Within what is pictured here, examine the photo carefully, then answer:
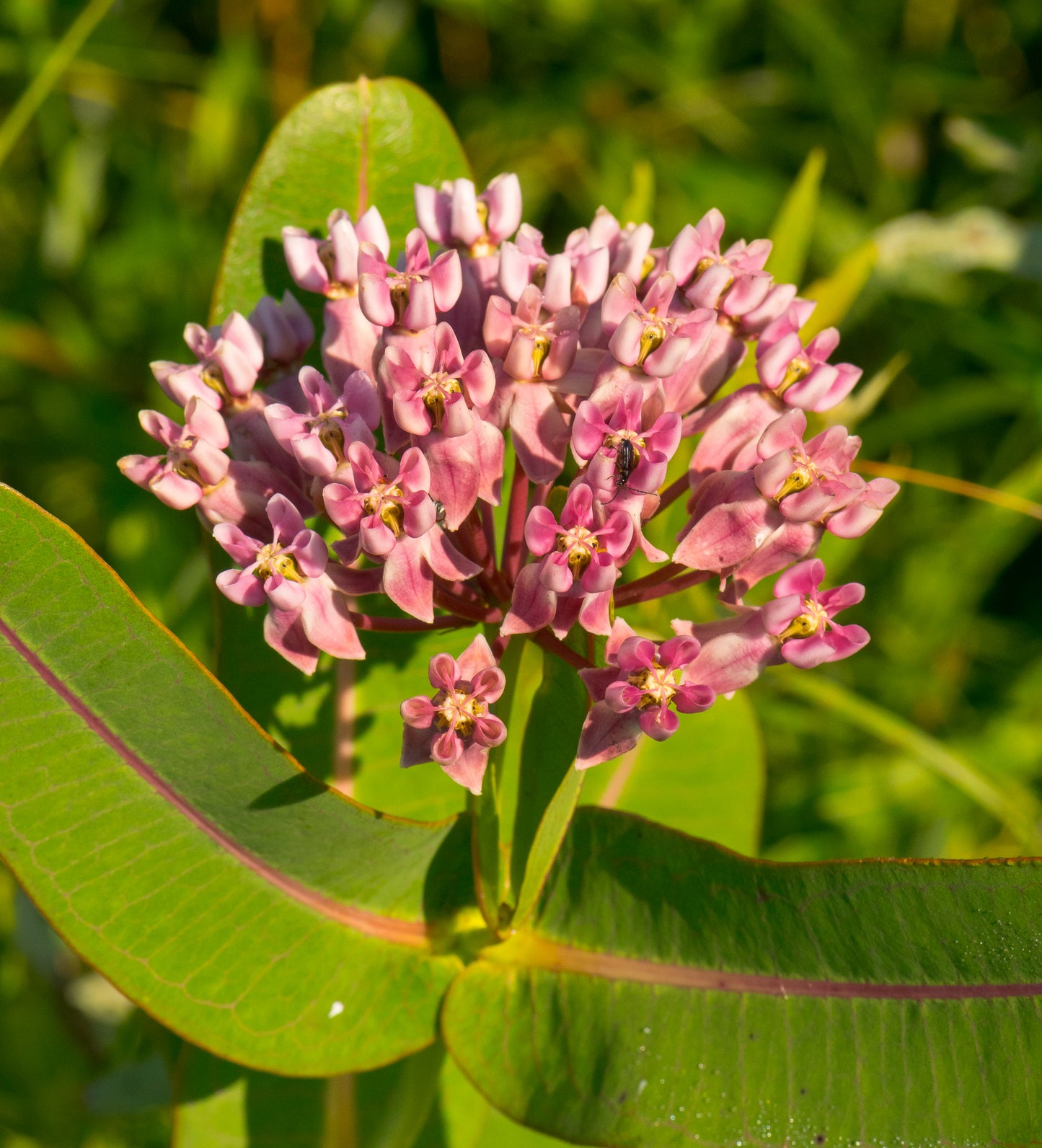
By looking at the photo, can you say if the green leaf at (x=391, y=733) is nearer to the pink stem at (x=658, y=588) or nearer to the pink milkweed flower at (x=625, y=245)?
the pink stem at (x=658, y=588)

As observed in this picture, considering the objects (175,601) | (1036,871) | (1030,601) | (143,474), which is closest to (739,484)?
(1036,871)

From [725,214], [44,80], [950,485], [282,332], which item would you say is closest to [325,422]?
[282,332]

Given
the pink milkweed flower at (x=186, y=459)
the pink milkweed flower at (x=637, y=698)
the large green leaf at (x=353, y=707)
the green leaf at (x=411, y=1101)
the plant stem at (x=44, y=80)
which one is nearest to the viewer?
the pink milkweed flower at (x=637, y=698)

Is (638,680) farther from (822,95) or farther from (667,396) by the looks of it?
(822,95)

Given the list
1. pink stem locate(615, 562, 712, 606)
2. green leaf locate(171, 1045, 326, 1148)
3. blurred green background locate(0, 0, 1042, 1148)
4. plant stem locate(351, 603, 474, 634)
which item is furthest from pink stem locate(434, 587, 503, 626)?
blurred green background locate(0, 0, 1042, 1148)

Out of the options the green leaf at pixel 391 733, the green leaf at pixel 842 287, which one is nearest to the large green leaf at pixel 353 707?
the green leaf at pixel 391 733

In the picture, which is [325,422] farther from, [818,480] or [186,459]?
[818,480]

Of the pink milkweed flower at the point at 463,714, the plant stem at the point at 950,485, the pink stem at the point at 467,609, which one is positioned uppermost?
the plant stem at the point at 950,485

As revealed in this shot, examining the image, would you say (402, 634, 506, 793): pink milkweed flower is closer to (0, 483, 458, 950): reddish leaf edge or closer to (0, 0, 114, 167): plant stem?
(0, 483, 458, 950): reddish leaf edge
